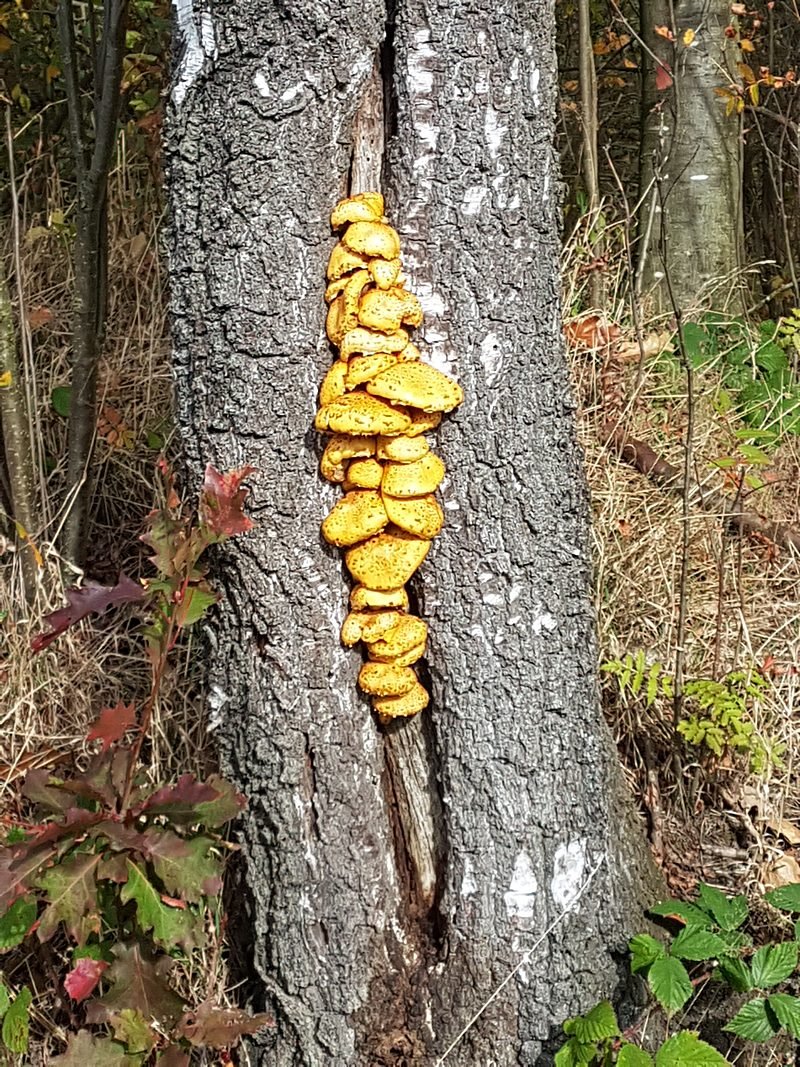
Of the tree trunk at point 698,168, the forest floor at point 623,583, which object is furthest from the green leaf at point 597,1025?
the tree trunk at point 698,168

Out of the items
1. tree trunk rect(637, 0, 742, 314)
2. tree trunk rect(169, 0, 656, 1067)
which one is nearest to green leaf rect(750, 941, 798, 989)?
tree trunk rect(169, 0, 656, 1067)

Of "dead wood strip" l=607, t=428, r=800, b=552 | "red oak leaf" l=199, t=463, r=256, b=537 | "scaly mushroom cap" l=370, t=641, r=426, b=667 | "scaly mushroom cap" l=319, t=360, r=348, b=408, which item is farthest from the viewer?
"dead wood strip" l=607, t=428, r=800, b=552

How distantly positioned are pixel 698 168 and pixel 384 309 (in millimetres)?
2592

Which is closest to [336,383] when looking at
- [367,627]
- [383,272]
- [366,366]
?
[366,366]

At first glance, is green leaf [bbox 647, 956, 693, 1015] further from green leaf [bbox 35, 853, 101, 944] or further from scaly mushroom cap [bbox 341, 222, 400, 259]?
scaly mushroom cap [bbox 341, 222, 400, 259]

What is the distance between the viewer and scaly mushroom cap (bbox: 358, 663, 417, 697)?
178cm

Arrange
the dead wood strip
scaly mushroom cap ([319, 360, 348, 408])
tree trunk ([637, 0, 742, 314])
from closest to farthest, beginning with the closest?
scaly mushroom cap ([319, 360, 348, 408])
the dead wood strip
tree trunk ([637, 0, 742, 314])

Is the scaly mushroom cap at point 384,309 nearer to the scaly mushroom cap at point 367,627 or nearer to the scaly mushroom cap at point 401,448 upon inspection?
the scaly mushroom cap at point 401,448

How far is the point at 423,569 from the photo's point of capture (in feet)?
5.85

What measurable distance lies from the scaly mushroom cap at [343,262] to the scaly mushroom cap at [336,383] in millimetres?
153

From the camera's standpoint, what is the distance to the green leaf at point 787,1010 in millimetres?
1706

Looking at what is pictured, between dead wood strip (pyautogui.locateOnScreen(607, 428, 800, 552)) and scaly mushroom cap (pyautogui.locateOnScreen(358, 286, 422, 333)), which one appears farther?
dead wood strip (pyautogui.locateOnScreen(607, 428, 800, 552))

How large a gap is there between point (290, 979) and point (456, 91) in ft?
5.31

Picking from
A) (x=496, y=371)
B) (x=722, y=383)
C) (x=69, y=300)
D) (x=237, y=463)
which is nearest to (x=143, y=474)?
(x=69, y=300)
